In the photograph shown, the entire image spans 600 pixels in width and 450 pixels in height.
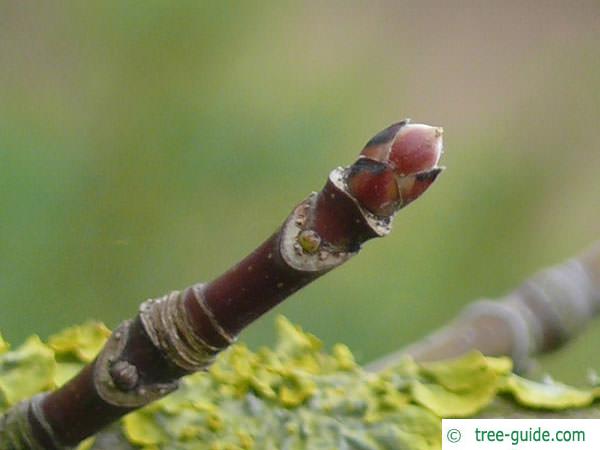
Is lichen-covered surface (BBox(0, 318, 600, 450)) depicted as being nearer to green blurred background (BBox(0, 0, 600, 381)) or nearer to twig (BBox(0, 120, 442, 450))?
twig (BBox(0, 120, 442, 450))

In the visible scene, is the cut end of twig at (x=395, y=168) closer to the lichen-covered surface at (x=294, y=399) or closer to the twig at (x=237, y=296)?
the twig at (x=237, y=296)

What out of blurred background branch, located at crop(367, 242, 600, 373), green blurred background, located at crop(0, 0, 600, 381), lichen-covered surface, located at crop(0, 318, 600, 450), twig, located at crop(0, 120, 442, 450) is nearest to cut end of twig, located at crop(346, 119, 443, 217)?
twig, located at crop(0, 120, 442, 450)

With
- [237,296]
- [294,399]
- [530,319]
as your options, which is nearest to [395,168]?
[237,296]

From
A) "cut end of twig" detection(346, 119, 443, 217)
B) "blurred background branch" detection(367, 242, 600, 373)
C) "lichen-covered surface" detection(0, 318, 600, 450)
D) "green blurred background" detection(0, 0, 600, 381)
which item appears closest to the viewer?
"cut end of twig" detection(346, 119, 443, 217)

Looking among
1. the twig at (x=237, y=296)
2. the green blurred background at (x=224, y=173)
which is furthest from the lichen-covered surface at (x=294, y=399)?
the green blurred background at (x=224, y=173)

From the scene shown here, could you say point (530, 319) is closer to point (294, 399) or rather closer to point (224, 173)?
point (294, 399)

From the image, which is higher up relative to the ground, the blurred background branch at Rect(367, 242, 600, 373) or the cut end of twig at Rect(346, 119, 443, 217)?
the blurred background branch at Rect(367, 242, 600, 373)

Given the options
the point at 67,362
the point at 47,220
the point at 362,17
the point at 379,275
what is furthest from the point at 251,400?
the point at 362,17
